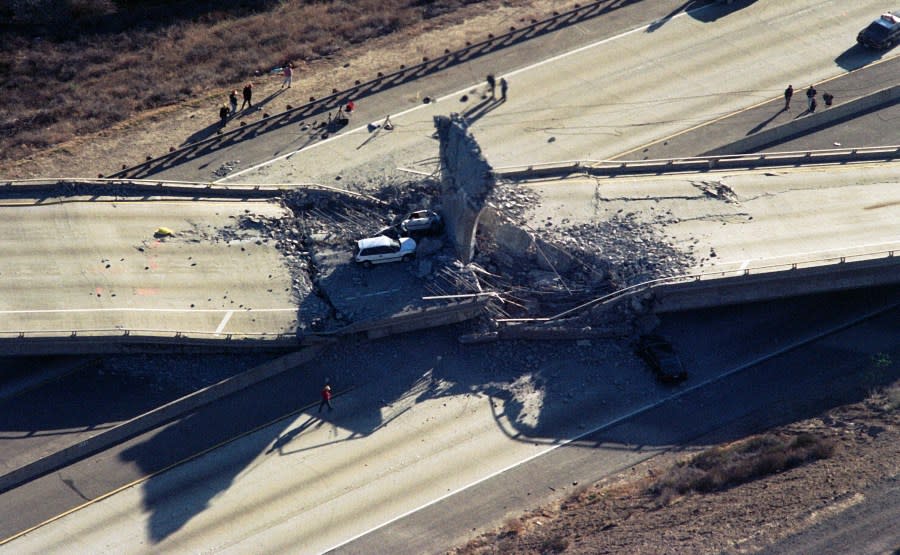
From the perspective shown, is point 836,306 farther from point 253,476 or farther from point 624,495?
point 253,476

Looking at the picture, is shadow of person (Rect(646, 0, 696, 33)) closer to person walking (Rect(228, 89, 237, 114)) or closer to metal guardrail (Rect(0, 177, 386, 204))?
metal guardrail (Rect(0, 177, 386, 204))

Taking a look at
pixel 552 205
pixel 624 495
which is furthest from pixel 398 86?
pixel 624 495

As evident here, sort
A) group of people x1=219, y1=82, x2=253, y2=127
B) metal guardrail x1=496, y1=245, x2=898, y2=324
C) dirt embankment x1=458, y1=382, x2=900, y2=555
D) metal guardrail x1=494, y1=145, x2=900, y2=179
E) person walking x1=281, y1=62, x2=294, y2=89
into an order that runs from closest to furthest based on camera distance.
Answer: dirt embankment x1=458, y1=382, x2=900, y2=555 → metal guardrail x1=496, y1=245, x2=898, y2=324 → metal guardrail x1=494, y1=145, x2=900, y2=179 → group of people x1=219, y1=82, x2=253, y2=127 → person walking x1=281, y1=62, x2=294, y2=89

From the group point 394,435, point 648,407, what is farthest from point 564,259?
point 394,435

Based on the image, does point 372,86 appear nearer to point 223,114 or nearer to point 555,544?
point 223,114

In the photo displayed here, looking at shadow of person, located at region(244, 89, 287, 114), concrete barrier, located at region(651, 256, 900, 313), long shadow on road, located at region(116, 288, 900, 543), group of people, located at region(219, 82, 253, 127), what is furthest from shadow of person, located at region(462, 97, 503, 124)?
concrete barrier, located at region(651, 256, 900, 313)

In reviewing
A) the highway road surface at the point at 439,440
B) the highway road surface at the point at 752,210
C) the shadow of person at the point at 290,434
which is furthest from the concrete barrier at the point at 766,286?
the shadow of person at the point at 290,434
